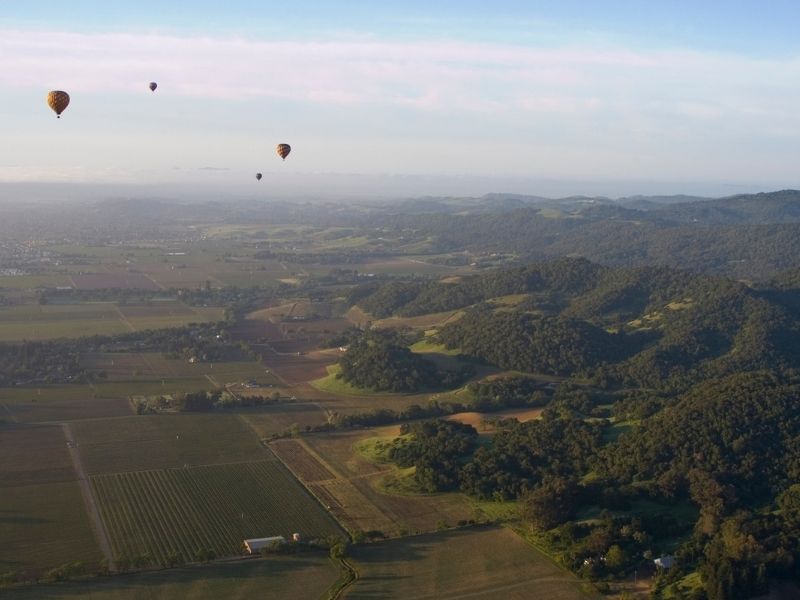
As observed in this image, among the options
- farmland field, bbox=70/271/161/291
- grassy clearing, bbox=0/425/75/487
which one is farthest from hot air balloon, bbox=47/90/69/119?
farmland field, bbox=70/271/161/291

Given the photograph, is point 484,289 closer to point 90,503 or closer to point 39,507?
point 90,503

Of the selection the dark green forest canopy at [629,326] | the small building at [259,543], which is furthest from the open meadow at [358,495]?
the dark green forest canopy at [629,326]

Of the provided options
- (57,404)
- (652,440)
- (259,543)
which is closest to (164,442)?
(57,404)

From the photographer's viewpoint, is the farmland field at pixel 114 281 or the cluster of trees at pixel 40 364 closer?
the cluster of trees at pixel 40 364

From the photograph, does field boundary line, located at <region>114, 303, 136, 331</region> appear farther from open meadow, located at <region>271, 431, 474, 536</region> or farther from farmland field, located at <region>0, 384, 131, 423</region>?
open meadow, located at <region>271, 431, 474, 536</region>

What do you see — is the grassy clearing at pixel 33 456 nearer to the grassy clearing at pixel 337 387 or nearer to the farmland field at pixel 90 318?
the grassy clearing at pixel 337 387

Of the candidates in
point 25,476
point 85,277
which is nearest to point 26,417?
point 25,476
